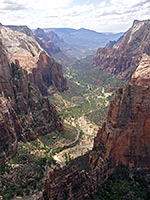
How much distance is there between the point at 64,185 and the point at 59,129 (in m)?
51.6

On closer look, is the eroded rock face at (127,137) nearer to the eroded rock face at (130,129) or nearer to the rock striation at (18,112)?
the eroded rock face at (130,129)

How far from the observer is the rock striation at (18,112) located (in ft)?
216

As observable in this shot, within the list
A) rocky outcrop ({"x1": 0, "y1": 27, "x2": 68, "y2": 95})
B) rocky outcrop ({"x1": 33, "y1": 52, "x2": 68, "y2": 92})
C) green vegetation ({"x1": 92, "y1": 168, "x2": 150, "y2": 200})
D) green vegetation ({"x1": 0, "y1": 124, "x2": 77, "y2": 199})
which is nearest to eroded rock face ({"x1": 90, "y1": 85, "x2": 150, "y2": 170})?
green vegetation ({"x1": 92, "y1": 168, "x2": 150, "y2": 200})

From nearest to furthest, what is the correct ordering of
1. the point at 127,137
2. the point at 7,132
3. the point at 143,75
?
the point at 127,137
the point at 7,132
the point at 143,75

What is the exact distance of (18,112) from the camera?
261ft

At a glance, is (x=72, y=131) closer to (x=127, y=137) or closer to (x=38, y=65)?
(x=127, y=137)

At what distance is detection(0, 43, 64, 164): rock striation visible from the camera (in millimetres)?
65694

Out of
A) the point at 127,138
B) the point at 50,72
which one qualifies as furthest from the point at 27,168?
the point at 50,72

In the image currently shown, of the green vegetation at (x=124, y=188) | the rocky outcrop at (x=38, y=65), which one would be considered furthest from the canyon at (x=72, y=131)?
the rocky outcrop at (x=38, y=65)

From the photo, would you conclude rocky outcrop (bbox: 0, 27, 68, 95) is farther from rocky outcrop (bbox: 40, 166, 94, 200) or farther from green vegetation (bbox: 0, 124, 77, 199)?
rocky outcrop (bbox: 40, 166, 94, 200)

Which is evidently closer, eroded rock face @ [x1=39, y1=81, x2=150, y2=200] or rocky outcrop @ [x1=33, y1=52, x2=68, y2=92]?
eroded rock face @ [x1=39, y1=81, x2=150, y2=200]

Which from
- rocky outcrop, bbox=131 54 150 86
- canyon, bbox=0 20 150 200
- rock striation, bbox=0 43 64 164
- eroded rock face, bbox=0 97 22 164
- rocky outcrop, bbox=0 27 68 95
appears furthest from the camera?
rocky outcrop, bbox=0 27 68 95

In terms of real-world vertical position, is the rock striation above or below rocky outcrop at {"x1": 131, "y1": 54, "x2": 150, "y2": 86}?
below

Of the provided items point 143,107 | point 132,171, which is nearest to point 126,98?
point 143,107
